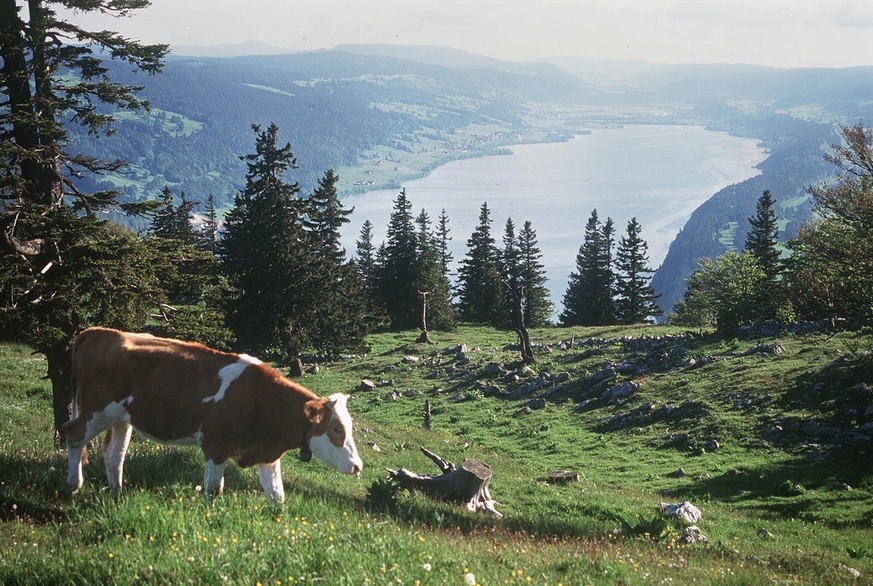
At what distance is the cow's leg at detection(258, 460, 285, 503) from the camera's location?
1020cm

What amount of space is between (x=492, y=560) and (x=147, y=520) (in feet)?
13.1

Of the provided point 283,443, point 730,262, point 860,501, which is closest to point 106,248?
point 283,443

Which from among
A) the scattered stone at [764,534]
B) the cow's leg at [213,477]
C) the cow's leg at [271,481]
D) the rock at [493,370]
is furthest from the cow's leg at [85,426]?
the rock at [493,370]

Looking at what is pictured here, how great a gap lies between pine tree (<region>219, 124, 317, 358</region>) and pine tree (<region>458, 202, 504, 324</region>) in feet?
146

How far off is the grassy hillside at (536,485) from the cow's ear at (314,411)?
118 centimetres

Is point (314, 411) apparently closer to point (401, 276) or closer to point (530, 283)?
point (401, 276)

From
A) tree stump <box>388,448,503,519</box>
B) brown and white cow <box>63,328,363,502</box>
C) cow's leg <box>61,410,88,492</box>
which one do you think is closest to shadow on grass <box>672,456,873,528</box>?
tree stump <box>388,448,503,519</box>

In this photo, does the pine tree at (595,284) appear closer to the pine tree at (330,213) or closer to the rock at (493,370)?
the pine tree at (330,213)

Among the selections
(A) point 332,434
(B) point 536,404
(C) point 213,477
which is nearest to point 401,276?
(B) point 536,404

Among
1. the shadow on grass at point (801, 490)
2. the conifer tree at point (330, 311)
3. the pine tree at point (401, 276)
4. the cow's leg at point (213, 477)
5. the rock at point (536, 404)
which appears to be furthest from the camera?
the pine tree at point (401, 276)

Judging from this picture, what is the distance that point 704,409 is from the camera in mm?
29797

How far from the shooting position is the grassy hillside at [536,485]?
25.1 ft

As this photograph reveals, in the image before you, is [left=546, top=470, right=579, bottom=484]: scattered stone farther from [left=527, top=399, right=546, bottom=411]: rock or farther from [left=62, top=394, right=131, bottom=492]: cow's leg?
[left=62, top=394, right=131, bottom=492]: cow's leg

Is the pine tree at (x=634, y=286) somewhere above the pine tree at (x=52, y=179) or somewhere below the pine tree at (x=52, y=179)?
below
